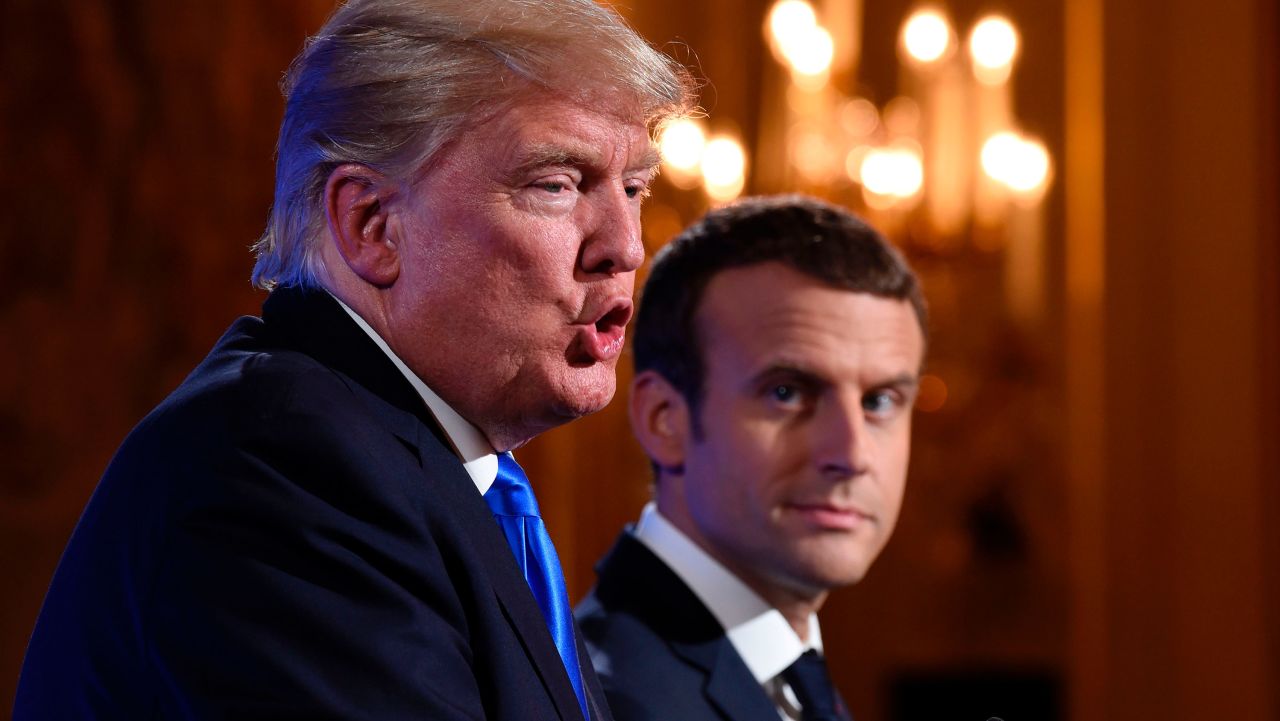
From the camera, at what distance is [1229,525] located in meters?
5.91

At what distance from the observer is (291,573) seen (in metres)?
1.01

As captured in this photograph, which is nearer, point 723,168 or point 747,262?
point 747,262

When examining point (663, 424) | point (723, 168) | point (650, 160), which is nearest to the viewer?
point (650, 160)

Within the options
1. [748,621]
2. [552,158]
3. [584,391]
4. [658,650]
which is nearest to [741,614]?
[748,621]

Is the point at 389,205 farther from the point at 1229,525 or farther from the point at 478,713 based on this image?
the point at 1229,525

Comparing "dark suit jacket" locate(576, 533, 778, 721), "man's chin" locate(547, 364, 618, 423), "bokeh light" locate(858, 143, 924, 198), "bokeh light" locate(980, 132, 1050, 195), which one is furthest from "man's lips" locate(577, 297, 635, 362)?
"bokeh light" locate(980, 132, 1050, 195)

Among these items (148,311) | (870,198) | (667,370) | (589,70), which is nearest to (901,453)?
(667,370)

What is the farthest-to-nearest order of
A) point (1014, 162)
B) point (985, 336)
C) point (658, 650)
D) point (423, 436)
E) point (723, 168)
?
point (985, 336) → point (723, 168) → point (1014, 162) → point (658, 650) → point (423, 436)

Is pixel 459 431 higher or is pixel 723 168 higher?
pixel 723 168

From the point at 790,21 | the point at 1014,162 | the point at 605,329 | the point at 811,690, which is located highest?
the point at 790,21

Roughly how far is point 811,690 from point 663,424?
1.39 feet

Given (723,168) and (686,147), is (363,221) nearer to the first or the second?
(686,147)

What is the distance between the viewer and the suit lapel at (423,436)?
118cm

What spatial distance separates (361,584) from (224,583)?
97 millimetres
